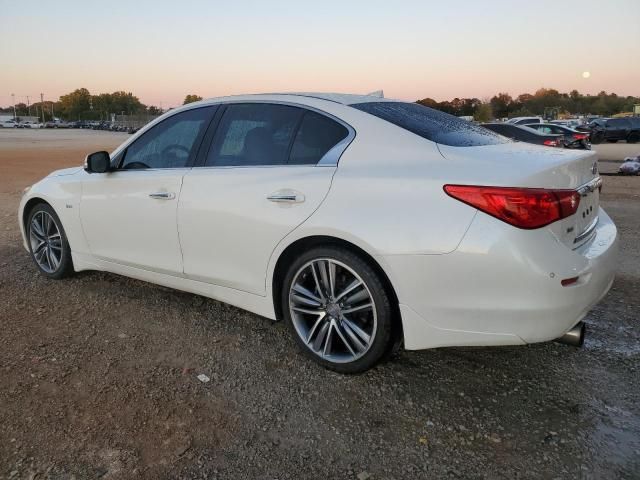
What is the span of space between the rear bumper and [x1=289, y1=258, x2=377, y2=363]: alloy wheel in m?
0.30

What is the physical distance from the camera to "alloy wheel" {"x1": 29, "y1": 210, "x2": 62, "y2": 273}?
16.2 ft

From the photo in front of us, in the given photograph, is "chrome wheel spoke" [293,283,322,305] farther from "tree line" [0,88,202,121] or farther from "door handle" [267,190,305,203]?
"tree line" [0,88,202,121]

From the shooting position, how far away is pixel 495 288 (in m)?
2.61

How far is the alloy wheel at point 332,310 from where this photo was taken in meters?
3.10

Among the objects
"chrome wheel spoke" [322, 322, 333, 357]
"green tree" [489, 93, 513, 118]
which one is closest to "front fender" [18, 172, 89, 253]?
"chrome wheel spoke" [322, 322, 333, 357]

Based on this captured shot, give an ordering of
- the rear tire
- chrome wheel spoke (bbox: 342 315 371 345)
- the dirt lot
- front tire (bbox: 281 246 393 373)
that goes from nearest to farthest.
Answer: the dirt lot
front tire (bbox: 281 246 393 373)
chrome wheel spoke (bbox: 342 315 371 345)
the rear tire

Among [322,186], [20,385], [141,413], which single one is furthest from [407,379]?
[20,385]

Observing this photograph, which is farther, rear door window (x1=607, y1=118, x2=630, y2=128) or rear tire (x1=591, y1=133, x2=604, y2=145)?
rear tire (x1=591, y1=133, x2=604, y2=145)

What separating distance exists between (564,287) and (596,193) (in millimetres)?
942

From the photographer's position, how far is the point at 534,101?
9438cm

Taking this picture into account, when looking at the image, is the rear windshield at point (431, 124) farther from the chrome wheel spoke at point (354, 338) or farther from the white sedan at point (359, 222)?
the chrome wheel spoke at point (354, 338)

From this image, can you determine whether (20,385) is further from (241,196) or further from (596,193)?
(596,193)

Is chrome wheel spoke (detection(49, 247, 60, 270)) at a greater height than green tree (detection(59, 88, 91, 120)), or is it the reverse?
green tree (detection(59, 88, 91, 120))

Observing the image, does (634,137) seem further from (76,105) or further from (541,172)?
(76,105)
